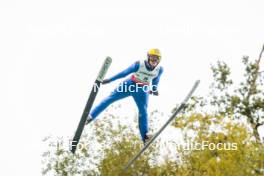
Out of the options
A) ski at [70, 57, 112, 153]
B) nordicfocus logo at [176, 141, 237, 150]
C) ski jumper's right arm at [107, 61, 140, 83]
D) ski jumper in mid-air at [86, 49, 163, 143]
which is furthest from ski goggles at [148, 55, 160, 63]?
nordicfocus logo at [176, 141, 237, 150]

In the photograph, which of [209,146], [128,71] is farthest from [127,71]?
[209,146]

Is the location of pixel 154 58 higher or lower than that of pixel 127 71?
higher

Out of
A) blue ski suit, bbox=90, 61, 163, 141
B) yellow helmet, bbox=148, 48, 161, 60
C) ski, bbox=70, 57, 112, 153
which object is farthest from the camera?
blue ski suit, bbox=90, 61, 163, 141

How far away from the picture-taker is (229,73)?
95.6 ft

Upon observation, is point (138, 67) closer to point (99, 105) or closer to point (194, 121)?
point (99, 105)

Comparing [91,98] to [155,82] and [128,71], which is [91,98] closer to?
[128,71]

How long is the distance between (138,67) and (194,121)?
345 inches

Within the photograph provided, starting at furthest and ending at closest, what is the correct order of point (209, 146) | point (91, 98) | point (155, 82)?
point (209, 146) → point (155, 82) → point (91, 98)

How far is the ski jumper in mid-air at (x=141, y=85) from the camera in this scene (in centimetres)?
1055

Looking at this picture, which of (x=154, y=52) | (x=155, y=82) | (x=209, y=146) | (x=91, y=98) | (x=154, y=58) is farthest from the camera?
(x=209, y=146)

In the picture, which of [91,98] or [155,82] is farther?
[155,82]

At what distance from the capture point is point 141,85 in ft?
35.4

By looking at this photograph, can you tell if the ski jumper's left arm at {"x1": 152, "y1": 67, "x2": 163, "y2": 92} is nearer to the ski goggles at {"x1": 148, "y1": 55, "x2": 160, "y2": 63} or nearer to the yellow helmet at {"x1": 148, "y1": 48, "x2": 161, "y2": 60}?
the ski goggles at {"x1": 148, "y1": 55, "x2": 160, "y2": 63}

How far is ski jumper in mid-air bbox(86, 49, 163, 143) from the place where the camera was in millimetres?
10555
